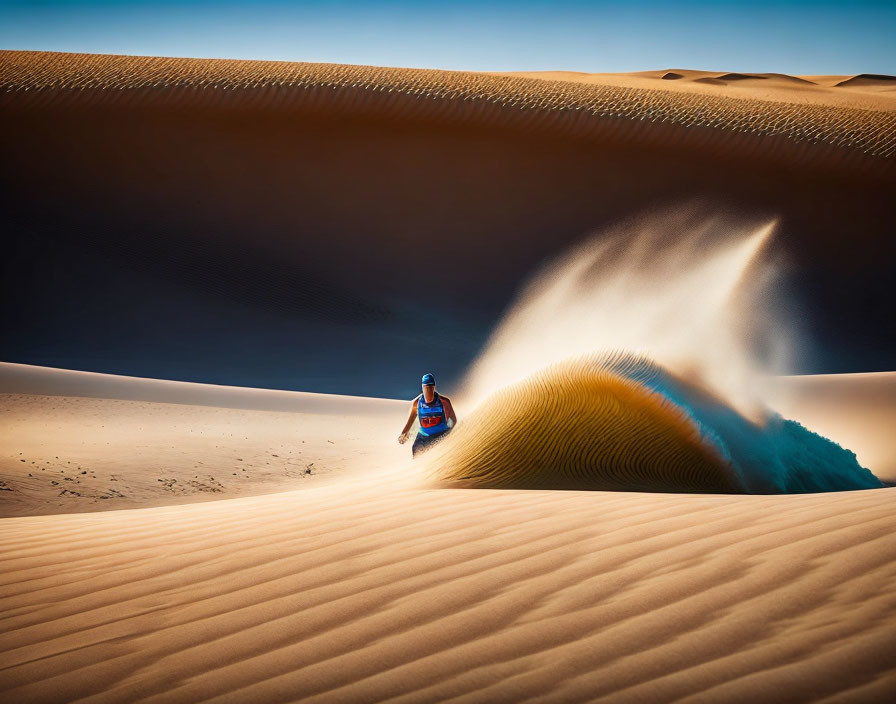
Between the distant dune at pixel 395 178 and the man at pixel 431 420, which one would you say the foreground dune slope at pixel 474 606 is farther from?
the distant dune at pixel 395 178

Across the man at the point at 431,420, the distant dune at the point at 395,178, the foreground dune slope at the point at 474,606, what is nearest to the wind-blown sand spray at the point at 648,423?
the man at the point at 431,420

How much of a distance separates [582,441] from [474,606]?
3.09 metres

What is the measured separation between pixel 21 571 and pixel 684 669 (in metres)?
2.92

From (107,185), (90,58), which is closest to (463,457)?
(107,185)

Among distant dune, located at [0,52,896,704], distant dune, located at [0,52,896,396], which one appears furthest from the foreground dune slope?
distant dune, located at [0,52,896,396]

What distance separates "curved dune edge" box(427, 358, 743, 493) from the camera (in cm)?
542

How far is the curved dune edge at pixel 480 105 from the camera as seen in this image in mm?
21953

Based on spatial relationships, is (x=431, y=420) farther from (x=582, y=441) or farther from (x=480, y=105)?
(x=480, y=105)

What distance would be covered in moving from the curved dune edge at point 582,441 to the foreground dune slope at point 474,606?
129 cm

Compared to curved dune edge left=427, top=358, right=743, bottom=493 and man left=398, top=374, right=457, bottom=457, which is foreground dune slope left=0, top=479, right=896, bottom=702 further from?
man left=398, top=374, right=457, bottom=457

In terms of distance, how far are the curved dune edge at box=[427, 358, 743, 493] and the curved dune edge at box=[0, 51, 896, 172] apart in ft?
57.2

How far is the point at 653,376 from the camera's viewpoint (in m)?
6.34

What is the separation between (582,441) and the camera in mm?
5777

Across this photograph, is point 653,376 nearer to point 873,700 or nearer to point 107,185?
point 873,700
